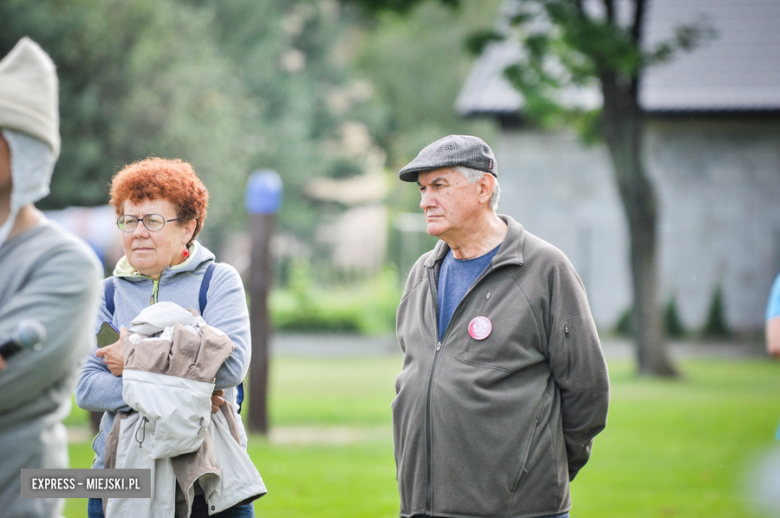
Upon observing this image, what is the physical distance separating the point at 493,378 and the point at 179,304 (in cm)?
121

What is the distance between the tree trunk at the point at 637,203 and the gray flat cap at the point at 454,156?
13.9m

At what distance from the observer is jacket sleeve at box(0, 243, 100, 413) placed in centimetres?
230

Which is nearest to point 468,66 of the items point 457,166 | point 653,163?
point 653,163

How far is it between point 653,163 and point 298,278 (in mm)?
10572

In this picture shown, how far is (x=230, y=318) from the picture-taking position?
3.26m

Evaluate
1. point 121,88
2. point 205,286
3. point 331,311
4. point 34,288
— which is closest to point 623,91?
point 331,311

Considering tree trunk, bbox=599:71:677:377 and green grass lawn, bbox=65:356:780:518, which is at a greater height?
tree trunk, bbox=599:71:677:377

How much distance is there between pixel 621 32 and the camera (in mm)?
15992

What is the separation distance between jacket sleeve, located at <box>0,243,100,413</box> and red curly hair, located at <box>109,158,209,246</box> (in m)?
0.85

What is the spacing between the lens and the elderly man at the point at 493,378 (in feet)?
11.1

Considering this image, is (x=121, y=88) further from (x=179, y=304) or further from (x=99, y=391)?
(x=99, y=391)

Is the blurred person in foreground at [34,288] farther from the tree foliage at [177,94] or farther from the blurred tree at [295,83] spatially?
the blurred tree at [295,83]

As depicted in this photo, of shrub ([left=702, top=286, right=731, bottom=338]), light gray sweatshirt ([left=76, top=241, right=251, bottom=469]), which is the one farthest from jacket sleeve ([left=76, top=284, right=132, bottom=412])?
shrub ([left=702, top=286, right=731, bottom=338])

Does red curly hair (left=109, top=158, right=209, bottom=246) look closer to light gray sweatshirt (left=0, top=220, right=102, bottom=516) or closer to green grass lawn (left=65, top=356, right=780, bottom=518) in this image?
light gray sweatshirt (left=0, top=220, right=102, bottom=516)
